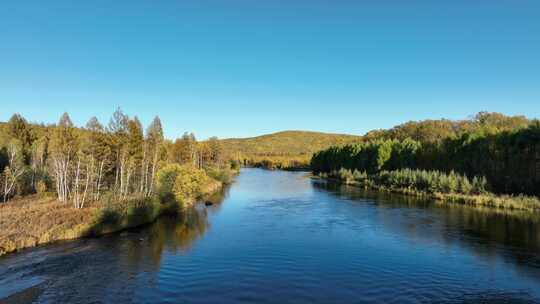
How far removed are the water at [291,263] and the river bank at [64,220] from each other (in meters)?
1.43

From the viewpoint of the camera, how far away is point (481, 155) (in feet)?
196

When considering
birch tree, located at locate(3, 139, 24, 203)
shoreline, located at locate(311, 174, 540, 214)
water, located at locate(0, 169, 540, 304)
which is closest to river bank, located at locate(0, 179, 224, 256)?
water, located at locate(0, 169, 540, 304)

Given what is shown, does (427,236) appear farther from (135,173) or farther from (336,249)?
(135,173)

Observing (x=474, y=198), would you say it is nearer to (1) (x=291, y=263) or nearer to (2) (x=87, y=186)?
(1) (x=291, y=263)

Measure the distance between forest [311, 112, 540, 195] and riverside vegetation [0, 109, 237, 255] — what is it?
1817 inches

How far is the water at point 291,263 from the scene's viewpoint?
1722 centimetres

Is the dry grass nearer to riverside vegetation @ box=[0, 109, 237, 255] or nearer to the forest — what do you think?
riverside vegetation @ box=[0, 109, 237, 255]

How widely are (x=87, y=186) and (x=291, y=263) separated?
1131 inches

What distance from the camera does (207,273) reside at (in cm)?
2033

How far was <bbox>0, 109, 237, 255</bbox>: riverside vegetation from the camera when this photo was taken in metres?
28.5

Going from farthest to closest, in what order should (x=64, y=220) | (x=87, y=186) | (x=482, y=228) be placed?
(x=87, y=186)
(x=482, y=228)
(x=64, y=220)

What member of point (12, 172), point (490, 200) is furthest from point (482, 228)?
point (12, 172)

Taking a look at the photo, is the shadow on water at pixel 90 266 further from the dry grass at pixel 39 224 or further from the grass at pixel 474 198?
the grass at pixel 474 198

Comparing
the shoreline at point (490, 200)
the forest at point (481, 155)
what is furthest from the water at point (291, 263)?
the forest at point (481, 155)
